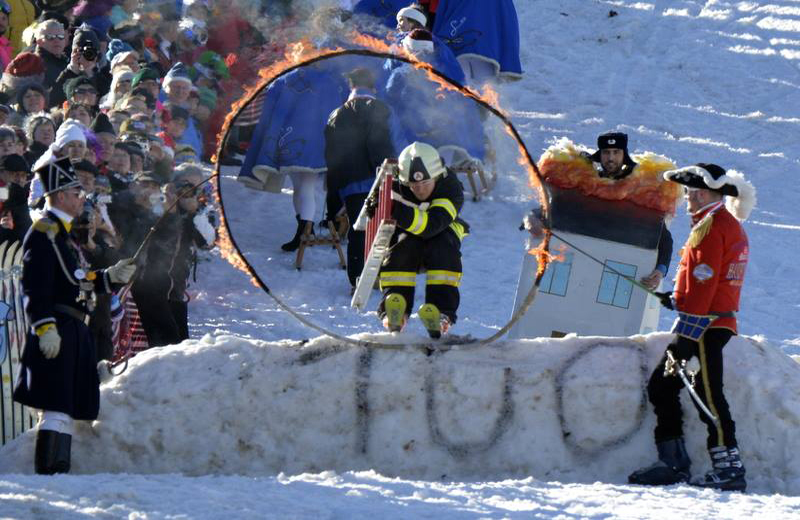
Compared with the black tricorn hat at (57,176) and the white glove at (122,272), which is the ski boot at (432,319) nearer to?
the white glove at (122,272)

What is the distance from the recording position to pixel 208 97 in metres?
11.2

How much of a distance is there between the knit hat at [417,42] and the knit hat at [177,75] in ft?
6.61

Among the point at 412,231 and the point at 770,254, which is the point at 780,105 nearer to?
the point at 770,254

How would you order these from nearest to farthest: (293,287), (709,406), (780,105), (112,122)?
1. (709,406)
2. (293,287)
3. (112,122)
4. (780,105)

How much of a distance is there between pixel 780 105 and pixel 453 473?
1066 centimetres

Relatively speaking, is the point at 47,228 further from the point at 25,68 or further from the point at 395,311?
the point at 25,68

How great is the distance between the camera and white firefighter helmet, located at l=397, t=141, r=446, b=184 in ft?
24.7

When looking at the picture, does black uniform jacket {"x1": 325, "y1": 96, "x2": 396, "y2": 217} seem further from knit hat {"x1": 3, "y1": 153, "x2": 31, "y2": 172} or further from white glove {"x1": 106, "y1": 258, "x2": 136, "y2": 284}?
knit hat {"x1": 3, "y1": 153, "x2": 31, "y2": 172}

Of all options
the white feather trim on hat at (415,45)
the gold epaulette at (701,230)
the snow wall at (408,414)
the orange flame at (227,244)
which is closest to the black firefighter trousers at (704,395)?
the snow wall at (408,414)

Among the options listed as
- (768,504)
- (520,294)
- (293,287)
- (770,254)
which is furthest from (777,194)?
(768,504)

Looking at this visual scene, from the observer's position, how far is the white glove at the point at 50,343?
6.90 m

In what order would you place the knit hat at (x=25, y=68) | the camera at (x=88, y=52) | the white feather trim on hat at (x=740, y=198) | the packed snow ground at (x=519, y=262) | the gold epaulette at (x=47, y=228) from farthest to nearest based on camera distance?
the camera at (x=88, y=52) < the knit hat at (x=25, y=68) < the white feather trim on hat at (x=740, y=198) < the gold epaulette at (x=47, y=228) < the packed snow ground at (x=519, y=262)

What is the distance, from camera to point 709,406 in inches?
279

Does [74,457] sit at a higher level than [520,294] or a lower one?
lower
